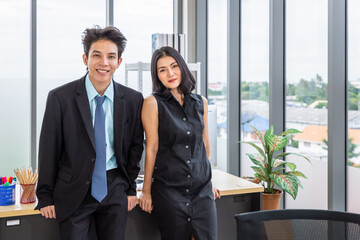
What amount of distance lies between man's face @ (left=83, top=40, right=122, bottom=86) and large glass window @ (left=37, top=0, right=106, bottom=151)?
8.41 feet

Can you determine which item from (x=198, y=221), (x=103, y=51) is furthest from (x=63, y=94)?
(x=198, y=221)

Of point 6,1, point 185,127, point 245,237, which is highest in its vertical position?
point 6,1

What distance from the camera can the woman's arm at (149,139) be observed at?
1.77m

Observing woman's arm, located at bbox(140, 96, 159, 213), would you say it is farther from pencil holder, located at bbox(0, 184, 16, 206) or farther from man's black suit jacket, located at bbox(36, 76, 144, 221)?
pencil holder, located at bbox(0, 184, 16, 206)

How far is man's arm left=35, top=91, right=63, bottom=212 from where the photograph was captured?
157 centimetres

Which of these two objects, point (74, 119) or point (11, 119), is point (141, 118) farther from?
point (11, 119)

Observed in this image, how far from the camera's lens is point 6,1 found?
12.6 ft

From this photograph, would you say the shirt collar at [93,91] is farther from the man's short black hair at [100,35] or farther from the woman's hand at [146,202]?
the woman's hand at [146,202]

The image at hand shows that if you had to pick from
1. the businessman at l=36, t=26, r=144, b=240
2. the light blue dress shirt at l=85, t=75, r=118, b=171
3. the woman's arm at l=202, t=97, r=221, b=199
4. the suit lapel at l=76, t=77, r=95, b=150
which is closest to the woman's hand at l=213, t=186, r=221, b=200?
the woman's arm at l=202, t=97, r=221, b=199

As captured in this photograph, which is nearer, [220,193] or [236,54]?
[220,193]

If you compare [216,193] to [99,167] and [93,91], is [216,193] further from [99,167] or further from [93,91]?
[93,91]

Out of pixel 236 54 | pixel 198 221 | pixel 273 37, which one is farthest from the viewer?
pixel 236 54

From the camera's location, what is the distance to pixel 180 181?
1.75 metres

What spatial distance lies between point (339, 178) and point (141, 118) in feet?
5.02
